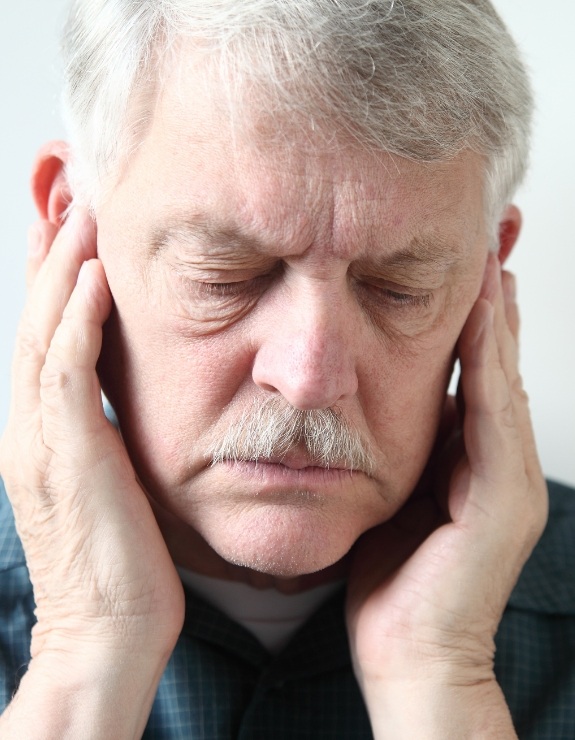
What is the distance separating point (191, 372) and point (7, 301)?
90 cm

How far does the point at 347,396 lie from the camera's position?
142 cm

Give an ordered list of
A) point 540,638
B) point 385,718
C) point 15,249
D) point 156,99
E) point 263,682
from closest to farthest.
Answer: point 156,99
point 385,718
point 263,682
point 540,638
point 15,249

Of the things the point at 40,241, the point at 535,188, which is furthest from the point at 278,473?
the point at 535,188

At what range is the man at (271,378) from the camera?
52.3 inches

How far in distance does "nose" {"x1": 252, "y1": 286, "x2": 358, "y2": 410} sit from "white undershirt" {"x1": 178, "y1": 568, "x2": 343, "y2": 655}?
0.59 metres

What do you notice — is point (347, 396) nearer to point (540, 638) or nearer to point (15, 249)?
point (540, 638)

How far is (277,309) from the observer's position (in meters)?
1.40

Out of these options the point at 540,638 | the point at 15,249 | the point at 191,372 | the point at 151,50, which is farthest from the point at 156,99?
the point at 540,638

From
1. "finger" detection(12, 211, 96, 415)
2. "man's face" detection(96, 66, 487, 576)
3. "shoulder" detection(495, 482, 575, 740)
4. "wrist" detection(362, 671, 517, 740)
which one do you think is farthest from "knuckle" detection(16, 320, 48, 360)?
"shoulder" detection(495, 482, 575, 740)

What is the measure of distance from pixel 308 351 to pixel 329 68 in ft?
1.31

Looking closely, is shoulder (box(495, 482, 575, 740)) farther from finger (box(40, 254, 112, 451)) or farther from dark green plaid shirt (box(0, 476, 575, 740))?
finger (box(40, 254, 112, 451))

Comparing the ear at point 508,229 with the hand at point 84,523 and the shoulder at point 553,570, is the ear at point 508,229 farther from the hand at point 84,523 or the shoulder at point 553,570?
the hand at point 84,523

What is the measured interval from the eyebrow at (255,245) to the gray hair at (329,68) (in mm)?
134

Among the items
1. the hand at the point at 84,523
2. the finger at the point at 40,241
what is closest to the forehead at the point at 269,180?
the hand at the point at 84,523
